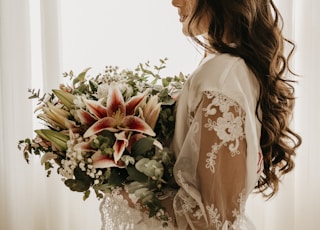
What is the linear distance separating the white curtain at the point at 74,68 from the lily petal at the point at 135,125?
1.16 meters

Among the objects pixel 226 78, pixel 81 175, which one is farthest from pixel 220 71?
pixel 81 175

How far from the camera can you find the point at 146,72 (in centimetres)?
143

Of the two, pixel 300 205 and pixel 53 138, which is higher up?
pixel 53 138

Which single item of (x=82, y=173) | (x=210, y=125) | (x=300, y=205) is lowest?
(x=300, y=205)

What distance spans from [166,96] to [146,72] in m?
0.15

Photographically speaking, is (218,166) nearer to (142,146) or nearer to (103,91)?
(142,146)

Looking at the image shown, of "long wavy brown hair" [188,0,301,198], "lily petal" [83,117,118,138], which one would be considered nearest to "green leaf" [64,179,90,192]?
"lily petal" [83,117,118,138]

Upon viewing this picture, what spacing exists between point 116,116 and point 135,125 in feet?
0.15

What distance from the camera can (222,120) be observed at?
1125 millimetres

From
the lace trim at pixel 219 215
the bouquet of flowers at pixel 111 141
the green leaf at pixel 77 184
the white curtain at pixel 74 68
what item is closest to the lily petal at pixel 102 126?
the bouquet of flowers at pixel 111 141
